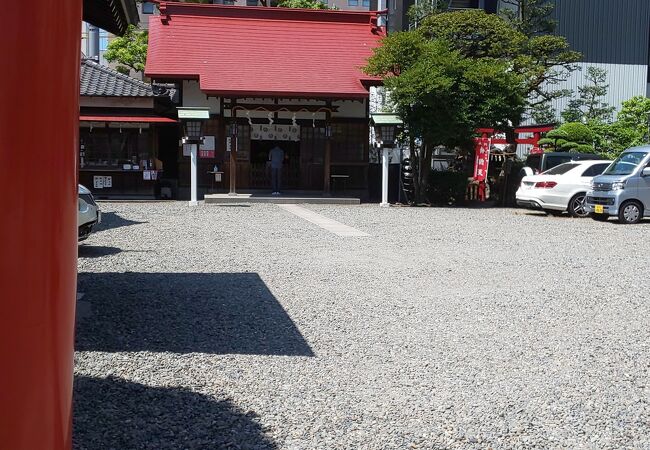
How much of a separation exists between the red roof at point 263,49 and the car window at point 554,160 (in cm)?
554

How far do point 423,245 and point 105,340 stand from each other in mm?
7214

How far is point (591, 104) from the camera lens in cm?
3020

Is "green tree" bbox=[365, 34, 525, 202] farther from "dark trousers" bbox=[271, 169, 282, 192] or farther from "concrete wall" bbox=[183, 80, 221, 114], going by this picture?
"concrete wall" bbox=[183, 80, 221, 114]

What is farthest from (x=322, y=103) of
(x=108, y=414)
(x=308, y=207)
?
(x=108, y=414)

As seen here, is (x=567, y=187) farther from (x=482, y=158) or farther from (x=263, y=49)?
(x=263, y=49)

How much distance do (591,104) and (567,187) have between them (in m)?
13.4

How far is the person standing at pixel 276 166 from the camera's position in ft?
73.5

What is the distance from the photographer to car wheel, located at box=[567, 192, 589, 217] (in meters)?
18.4

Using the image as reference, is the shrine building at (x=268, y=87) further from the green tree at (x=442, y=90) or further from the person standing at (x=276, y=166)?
the green tree at (x=442, y=90)

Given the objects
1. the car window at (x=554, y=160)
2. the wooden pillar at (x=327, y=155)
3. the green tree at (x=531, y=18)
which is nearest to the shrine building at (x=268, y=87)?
the wooden pillar at (x=327, y=155)

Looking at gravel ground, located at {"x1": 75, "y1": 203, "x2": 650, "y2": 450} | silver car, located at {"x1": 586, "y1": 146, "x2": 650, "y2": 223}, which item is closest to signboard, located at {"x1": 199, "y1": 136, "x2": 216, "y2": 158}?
silver car, located at {"x1": 586, "y1": 146, "x2": 650, "y2": 223}

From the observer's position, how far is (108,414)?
4113 millimetres

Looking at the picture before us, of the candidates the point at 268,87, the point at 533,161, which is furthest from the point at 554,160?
the point at 268,87

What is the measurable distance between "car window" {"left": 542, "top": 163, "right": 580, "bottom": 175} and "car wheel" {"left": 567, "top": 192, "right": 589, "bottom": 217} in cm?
69
